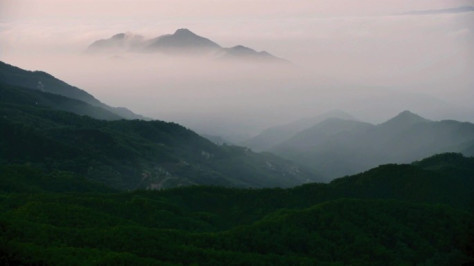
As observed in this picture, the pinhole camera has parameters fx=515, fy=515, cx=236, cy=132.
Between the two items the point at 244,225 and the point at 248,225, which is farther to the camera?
the point at 244,225

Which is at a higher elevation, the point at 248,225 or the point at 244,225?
the point at 248,225

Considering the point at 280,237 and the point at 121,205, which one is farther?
the point at 121,205

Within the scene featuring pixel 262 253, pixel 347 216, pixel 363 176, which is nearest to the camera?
pixel 262 253

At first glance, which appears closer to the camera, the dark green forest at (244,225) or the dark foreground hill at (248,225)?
the dark foreground hill at (248,225)

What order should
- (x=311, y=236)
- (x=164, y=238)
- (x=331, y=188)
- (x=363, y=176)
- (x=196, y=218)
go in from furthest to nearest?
(x=363, y=176) < (x=331, y=188) < (x=196, y=218) < (x=311, y=236) < (x=164, y=238)

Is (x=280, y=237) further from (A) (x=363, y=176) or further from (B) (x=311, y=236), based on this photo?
(A) (x=363, y=176)

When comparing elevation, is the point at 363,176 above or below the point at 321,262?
above

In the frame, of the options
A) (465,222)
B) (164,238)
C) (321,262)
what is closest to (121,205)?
(164,238)

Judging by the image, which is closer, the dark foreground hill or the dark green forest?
the dark foreground hill
